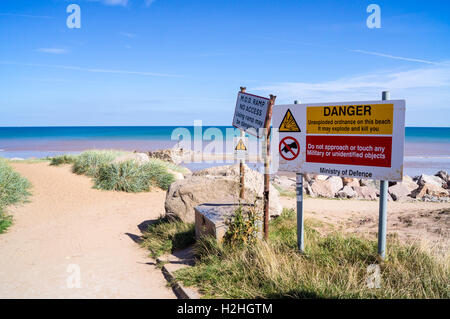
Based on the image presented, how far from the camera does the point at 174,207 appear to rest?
729 centimetres

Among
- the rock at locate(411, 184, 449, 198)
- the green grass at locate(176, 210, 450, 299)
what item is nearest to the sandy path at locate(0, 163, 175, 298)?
the green grass at locate(176, 210, 450, 299)

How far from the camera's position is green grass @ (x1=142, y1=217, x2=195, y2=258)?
610 centimetres

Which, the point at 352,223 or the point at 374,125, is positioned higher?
the point at 374,125

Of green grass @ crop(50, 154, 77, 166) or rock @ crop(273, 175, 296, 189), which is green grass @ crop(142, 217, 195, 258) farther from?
green grass @ crop(50, 154, 77, 166)

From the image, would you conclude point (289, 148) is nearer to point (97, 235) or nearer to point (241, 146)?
point (241, 146)

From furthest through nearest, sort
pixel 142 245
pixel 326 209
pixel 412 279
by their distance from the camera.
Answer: pixel 326 209
pixel 142 245
pixel 412 279

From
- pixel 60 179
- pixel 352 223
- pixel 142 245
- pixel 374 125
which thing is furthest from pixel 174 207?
pixel 60 179

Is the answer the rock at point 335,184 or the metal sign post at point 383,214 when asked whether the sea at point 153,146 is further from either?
the rock at point 335,184

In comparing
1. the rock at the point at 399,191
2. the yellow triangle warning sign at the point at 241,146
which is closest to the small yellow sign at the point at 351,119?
the yellow triangle warning sign at the point at 241,146

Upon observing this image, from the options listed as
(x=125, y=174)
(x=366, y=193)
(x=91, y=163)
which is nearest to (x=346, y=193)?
(x=366, y=193)

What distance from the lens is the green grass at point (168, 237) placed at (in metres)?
6.10

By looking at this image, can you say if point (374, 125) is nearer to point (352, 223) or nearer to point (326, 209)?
point (352, 223)

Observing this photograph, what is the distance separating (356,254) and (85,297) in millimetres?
3554

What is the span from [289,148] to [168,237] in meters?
3.08
